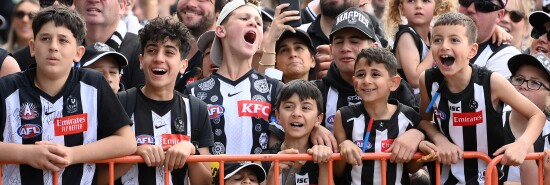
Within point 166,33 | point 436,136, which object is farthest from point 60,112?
point 436,136

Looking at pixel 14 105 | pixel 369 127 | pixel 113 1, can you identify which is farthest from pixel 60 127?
pixel 113 1

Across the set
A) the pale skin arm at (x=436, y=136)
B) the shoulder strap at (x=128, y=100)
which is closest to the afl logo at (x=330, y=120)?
the pale skin arm at (x=436, y=136)

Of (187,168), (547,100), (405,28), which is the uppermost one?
(405,28)

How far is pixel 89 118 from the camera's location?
727cm

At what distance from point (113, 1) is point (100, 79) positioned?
2398 millimetres

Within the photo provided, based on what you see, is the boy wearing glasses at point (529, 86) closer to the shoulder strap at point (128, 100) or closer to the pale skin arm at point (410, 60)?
the pale skin arm at point (410, 60)

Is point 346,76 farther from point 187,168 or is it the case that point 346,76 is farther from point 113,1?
point 113,1

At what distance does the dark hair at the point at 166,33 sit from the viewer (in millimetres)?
7863

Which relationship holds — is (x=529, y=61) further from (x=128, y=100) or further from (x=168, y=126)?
(x=128, y=100)

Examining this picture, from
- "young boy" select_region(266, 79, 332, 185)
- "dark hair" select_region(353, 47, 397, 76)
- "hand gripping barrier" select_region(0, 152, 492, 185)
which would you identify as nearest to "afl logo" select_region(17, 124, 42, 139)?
"hand gripping barrier" select_region(0, 152, 492, 185)

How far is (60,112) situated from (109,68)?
1.14 m

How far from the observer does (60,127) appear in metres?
7.18

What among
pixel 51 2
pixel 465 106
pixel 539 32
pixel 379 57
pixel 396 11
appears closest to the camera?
pixel 465 106

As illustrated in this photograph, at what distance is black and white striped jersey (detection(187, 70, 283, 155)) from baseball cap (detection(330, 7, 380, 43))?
74cm
